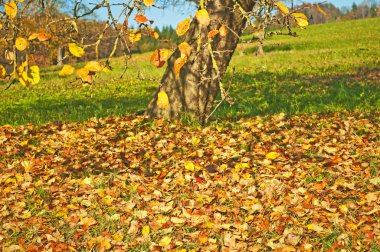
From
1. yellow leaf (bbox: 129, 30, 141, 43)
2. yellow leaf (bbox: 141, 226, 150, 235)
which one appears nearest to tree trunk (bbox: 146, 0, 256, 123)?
yellow leaf (bbox: 141, 226, 150, 235)

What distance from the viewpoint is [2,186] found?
610 cm

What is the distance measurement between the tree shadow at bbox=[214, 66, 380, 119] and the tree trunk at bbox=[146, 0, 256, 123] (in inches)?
45.3

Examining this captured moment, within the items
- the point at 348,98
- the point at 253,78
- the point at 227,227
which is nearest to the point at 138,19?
the point at 227,227

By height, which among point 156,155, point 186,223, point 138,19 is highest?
point 138,19

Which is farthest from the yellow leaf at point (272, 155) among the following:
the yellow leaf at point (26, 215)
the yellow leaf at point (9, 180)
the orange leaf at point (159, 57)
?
the orange leaf at point (159, 57)

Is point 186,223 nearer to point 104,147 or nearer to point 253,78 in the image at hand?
point 104,147

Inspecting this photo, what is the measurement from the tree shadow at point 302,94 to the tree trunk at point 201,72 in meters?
1.15

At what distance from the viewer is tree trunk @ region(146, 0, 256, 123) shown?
7.30 meters

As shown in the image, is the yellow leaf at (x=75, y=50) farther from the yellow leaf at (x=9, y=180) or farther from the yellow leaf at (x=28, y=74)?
the yellow leaf at (x=9, y=180)

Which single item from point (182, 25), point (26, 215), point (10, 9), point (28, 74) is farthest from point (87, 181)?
point (182, 25)

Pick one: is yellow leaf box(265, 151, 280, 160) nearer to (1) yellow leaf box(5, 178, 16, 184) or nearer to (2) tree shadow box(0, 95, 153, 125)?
(1) yellow leaf box(5, 178, 16, 184)

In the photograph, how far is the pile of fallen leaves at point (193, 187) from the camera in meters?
4.66

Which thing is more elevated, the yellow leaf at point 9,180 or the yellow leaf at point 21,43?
the yellow leaf at point 21,43

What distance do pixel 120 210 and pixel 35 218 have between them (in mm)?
1029
